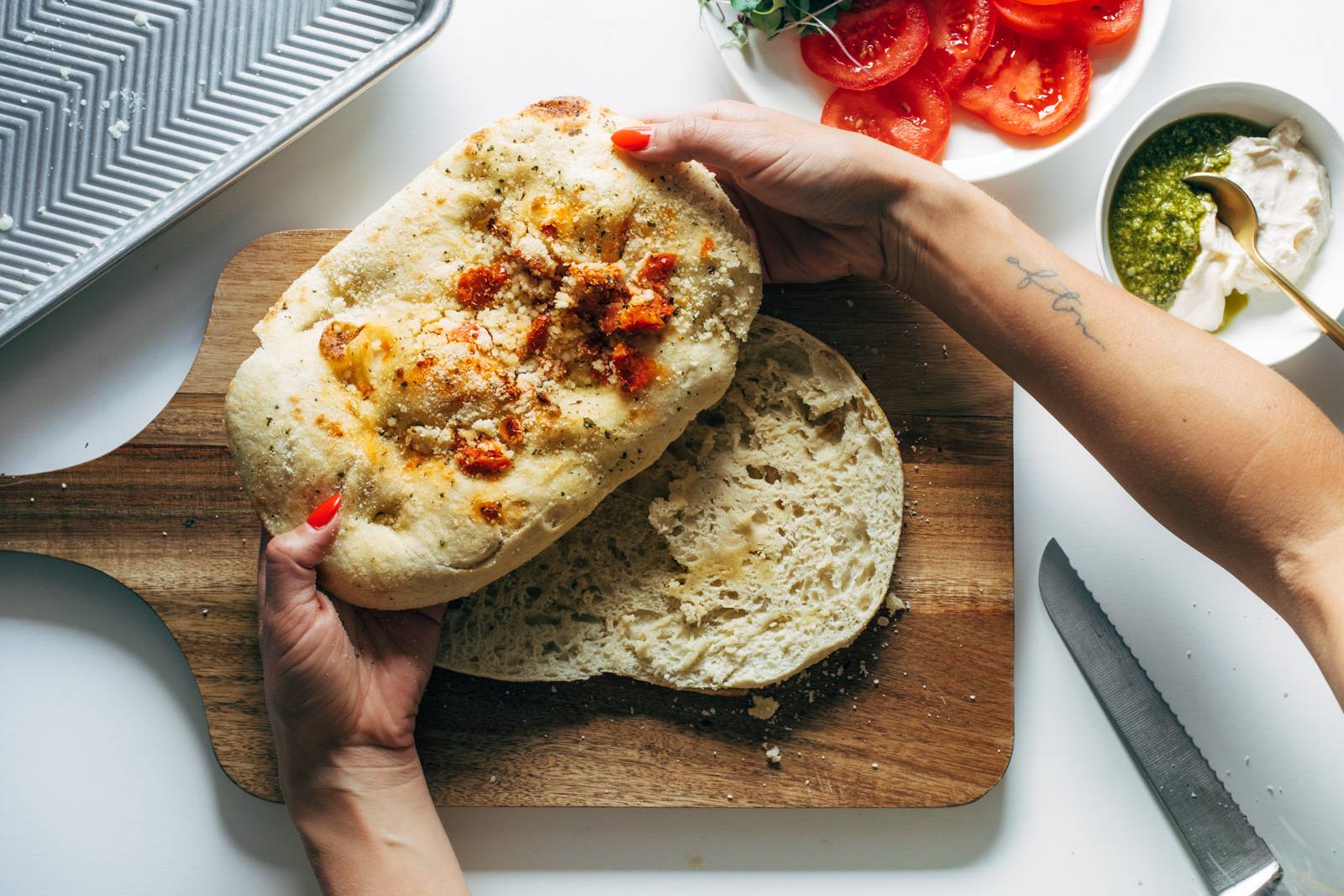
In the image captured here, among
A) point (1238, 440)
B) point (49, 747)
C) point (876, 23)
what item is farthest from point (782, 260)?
point (49, 747)

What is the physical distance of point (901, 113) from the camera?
326 centimetres

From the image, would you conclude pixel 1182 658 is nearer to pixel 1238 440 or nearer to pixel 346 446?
pixel 1238 440

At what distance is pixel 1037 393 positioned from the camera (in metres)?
2.94

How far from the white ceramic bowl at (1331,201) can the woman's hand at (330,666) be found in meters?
2.49

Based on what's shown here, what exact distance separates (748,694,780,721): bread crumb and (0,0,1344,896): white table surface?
42cm

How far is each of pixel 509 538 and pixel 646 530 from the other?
555 millimetres

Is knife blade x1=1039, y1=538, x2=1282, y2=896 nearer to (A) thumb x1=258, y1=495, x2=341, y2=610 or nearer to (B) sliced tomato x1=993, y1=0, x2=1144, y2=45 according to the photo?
(B) sliced tomato x1=993, y1=0, x2=1144, y2=45

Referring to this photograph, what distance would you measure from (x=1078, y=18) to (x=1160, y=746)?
7.87 feet

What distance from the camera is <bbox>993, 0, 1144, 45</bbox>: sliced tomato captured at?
3207 mm

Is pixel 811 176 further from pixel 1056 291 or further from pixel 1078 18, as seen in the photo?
pixel 1078 18

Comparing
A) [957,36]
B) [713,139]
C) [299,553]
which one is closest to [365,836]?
[299,553]

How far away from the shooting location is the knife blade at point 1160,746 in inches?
125

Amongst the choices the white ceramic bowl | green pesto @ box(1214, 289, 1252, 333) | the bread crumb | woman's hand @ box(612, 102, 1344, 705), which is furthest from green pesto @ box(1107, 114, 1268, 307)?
the bread crumb

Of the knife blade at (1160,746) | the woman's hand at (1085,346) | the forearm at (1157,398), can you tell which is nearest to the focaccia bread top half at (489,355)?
the woman's hand at (1085,346)
